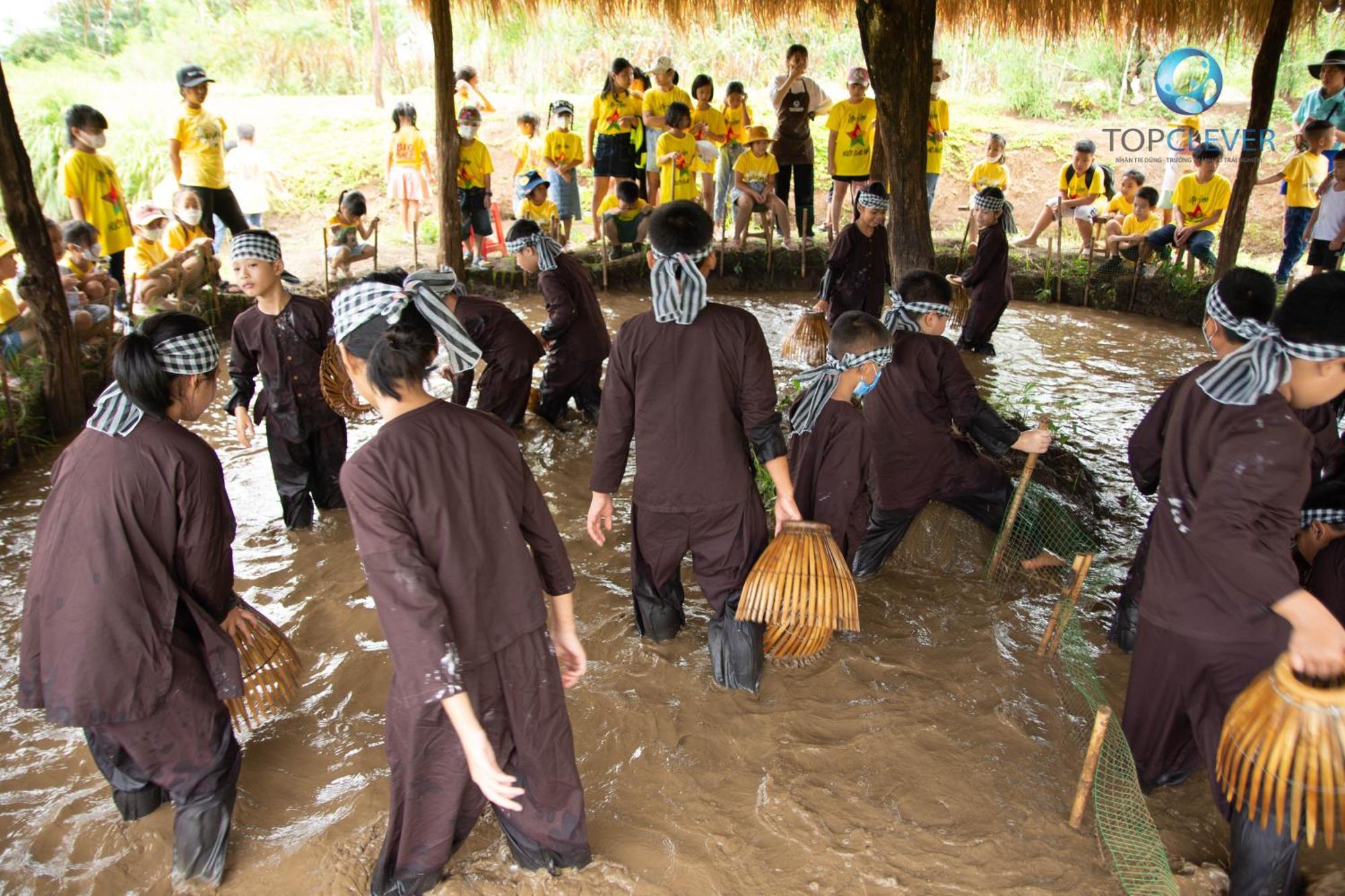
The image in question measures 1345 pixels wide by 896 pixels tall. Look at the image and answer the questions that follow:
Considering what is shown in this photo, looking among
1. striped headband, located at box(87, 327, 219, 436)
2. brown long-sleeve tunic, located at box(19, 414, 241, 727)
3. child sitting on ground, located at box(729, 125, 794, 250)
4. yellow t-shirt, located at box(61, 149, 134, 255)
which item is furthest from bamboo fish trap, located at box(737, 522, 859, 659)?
child sitting on ground, located at box(729, 125, 794, 250)

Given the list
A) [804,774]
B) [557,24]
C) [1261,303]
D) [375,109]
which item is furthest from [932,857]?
[557,24]

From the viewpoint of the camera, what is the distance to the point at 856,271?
7133mm

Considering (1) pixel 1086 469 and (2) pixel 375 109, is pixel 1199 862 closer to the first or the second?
(1) pixel 1086 469

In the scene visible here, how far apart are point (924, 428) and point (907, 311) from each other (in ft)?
1.92

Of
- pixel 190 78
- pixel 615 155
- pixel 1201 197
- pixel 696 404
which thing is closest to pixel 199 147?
pixel 190 78

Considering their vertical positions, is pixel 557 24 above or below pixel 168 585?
above

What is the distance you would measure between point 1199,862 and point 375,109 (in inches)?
637

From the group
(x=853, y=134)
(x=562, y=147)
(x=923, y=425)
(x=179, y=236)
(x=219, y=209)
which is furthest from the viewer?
(x=562, y=147)

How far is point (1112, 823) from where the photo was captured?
9.08 ft

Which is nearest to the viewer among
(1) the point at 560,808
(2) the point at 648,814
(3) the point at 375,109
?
(1) the point at 560,808

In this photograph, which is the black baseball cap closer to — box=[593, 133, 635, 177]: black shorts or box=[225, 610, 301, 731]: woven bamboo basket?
box=[593, 133, 635, 177]: black shorts

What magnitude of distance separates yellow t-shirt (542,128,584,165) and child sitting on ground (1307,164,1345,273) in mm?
7451

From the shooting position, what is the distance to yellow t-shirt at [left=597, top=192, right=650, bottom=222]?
9.98 metres

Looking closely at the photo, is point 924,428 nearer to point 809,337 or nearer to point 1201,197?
point 809,337
